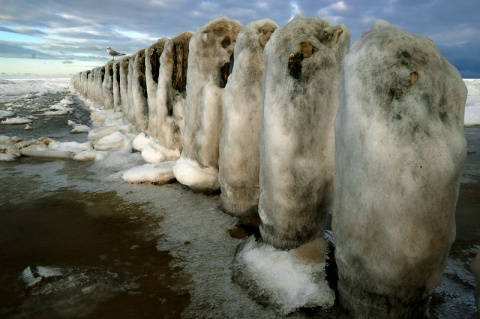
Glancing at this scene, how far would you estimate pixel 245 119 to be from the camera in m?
2.77

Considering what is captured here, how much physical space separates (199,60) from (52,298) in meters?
2.45

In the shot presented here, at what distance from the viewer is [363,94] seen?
1.52m

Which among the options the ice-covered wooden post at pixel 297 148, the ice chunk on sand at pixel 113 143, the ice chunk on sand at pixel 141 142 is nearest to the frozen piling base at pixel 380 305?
the ice-covered wooden post at pixel 297 148

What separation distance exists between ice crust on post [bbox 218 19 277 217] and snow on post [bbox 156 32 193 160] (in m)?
1.82

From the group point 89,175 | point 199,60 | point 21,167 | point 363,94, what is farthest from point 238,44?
point 21,167

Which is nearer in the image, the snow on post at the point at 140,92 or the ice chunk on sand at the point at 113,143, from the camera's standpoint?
the ice chunk on sand at the point at 113,143

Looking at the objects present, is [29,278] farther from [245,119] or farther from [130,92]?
[130,92]

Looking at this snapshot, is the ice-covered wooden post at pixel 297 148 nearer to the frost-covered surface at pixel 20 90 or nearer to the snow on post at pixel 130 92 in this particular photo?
the snow on post at pixel 130 92

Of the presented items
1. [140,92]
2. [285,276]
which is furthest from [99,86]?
[285,276]

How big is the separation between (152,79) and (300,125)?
3.72 m

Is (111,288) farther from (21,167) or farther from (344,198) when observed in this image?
(21,167)

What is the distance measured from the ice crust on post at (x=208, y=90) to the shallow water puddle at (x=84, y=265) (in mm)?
719

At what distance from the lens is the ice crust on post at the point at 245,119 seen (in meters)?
2.72

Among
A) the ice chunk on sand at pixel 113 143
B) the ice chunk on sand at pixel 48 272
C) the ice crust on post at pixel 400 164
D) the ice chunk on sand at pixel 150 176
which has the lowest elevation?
the ice chunk on sand at pixel 48 272
